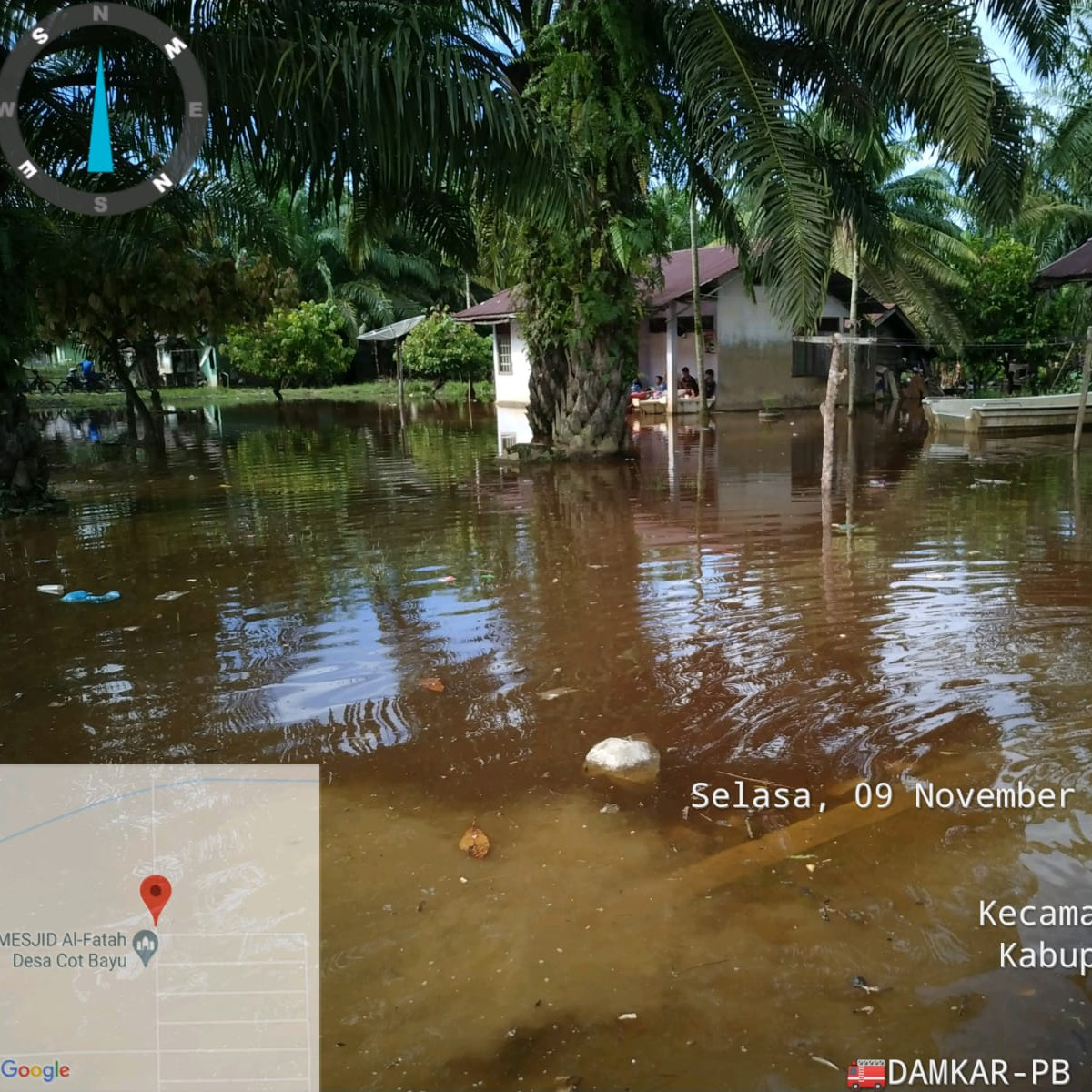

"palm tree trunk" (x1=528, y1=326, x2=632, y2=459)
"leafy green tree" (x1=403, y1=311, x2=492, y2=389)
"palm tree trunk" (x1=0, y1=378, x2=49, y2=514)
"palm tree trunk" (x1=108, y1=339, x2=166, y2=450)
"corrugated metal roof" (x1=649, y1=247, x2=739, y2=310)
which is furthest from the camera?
"leafy green tree" (x1=403, y1=311, x2=492, y2=389)

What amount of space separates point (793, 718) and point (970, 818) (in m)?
1.02

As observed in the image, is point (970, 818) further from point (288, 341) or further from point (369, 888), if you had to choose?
point (288, 341)

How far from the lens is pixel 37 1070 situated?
253 centimetres

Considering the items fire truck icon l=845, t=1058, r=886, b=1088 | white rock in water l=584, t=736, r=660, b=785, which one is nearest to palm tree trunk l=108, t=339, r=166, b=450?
white rock in water l=584, t=736, r=660, b=785

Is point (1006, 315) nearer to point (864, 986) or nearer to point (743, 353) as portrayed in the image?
point (743, 353)

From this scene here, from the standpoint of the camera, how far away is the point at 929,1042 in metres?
2.53

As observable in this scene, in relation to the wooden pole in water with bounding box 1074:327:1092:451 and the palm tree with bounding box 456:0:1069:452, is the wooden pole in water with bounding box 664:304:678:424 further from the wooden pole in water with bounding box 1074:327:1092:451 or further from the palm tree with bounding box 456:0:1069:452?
the wooden pole in water with bounding box 1074:327:1092:451

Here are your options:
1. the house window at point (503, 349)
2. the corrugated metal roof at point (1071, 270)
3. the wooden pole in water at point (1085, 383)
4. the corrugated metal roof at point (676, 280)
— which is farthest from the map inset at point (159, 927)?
the house window at point (503, 349)

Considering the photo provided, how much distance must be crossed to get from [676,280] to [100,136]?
17.4 metres

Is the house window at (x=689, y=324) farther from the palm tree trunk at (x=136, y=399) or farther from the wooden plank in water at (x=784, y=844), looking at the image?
the wooden plank in water at (x=784, y=844)

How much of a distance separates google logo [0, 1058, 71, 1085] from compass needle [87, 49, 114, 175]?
23.9 feet

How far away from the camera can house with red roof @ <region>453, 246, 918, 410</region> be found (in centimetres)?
2333

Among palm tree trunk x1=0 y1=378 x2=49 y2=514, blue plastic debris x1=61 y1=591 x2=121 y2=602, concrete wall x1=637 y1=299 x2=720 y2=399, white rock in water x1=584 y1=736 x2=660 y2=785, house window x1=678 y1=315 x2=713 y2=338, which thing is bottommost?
white rock in water x1=584 y1=736 x2=660 y2=785

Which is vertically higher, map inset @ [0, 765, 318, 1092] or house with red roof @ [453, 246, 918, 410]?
house with red roof @ [453, 246, 918, 410]
